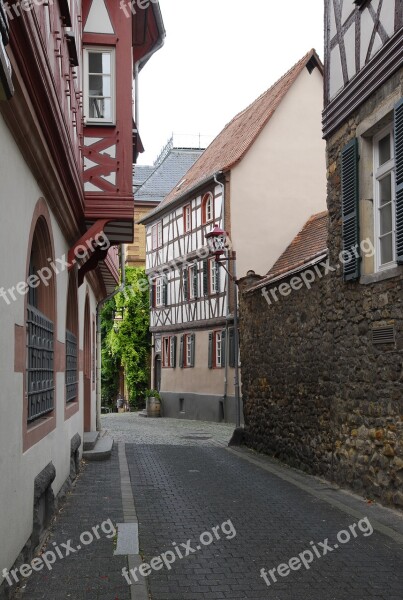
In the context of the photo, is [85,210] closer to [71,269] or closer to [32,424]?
[71,269]

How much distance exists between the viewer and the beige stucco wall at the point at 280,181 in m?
27.1

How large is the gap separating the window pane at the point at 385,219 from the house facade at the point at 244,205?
15833 millimetres

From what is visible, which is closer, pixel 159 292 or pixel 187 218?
pixel 187 218

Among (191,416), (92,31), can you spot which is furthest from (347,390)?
(191,416)

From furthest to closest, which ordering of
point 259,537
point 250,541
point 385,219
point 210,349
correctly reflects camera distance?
point 210,349, point 385,219, point 259,537, point 250,541

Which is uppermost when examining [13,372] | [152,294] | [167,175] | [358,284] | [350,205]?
[167,175]

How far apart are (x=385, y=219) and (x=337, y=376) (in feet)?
7.77

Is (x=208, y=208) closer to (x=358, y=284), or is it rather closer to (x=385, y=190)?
(x=358, y=284)

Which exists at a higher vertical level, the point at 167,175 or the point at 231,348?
the point at 167,175

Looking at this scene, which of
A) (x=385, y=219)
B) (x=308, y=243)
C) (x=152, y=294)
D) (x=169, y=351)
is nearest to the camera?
(x=385, y=219)

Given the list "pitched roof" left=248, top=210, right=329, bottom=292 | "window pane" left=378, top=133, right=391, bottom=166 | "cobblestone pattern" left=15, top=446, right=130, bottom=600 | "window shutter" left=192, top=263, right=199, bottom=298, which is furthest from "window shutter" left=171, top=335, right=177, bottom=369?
"window pane" left=378, top=133, right=391, bottom=166

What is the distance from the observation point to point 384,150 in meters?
9.36

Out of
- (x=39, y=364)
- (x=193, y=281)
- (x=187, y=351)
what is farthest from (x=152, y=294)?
(x=39, y=364)

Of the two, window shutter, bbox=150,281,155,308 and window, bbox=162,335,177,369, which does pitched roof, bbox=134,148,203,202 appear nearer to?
window shutter, bbox=150,281,155,308
